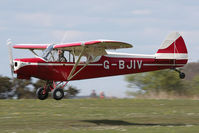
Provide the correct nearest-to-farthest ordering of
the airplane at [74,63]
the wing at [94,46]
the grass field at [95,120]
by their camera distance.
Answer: the grass field at [95,120]
the wing at [94,46]
the airplane at [74,63]

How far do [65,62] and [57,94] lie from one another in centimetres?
167

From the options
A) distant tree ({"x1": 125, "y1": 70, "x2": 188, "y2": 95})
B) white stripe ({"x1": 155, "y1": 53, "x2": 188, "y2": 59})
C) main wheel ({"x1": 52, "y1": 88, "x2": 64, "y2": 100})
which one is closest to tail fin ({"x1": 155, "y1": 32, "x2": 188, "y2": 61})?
white stripe ({"x1": 155, "y1": 53, "x2": 188, "y2": 59})

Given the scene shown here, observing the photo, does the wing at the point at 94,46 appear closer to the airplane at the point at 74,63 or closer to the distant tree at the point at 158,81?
the airplane at the point at 74,63

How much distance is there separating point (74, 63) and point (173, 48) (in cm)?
669

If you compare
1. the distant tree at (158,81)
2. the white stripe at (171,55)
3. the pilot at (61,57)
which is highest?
the pilot at (61,57)

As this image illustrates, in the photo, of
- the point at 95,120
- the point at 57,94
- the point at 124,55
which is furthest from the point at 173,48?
the point at 57,94

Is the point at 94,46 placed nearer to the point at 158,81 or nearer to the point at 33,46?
the point at 33,46

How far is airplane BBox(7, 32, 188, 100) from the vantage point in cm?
1877

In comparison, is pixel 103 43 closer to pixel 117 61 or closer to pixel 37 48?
pixel 117 61

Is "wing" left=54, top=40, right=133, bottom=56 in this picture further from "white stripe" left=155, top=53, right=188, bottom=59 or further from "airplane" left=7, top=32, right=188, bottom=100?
"white stripe" left=155, top=53, right=188, bottom=59

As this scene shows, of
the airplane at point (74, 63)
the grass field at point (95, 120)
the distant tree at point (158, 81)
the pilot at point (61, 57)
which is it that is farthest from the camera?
the distant tree at point (158, 81)

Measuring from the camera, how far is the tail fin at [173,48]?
23125 mm

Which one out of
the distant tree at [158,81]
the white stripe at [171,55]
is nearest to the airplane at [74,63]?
the white stripe at [171,55]

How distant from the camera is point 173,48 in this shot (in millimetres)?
23297
